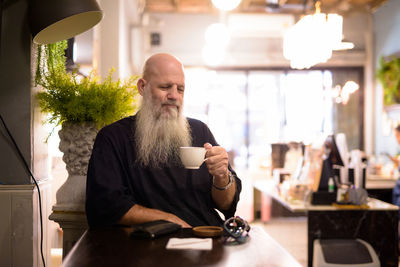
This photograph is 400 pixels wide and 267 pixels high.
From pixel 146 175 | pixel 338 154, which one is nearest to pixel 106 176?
pixel 146 175

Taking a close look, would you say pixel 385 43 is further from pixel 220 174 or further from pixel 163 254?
pixel 163 254

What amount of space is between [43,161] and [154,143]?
641 mm

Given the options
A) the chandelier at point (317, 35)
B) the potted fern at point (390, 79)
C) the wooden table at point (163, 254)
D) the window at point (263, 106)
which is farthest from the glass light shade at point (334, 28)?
the window at point (263, 106)

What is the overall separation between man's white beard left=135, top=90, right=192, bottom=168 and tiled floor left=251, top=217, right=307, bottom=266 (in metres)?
1.38

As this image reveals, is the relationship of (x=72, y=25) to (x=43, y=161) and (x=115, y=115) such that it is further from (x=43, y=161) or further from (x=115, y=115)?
(x=43, y=161)

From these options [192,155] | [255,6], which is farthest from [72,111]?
[255,6]

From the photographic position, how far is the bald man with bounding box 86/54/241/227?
63.2 inches

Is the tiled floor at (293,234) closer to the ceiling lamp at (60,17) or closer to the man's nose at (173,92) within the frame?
the man's nose at (173,92)

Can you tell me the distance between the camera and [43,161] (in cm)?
209

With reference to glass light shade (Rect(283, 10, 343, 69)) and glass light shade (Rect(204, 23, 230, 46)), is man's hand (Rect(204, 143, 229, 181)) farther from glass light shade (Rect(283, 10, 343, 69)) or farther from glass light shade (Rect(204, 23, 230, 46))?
glass light shade (Rect(204, 23, 230, 46))

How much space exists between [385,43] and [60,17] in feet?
25.3

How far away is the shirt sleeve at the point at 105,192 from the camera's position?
158cm

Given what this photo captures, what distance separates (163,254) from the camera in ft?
3.64

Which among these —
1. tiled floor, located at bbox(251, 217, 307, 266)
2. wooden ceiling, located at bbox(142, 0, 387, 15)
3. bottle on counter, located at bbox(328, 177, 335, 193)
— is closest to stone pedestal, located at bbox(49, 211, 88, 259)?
tiled floor, located at bbox(251, 217, 307, 266)
